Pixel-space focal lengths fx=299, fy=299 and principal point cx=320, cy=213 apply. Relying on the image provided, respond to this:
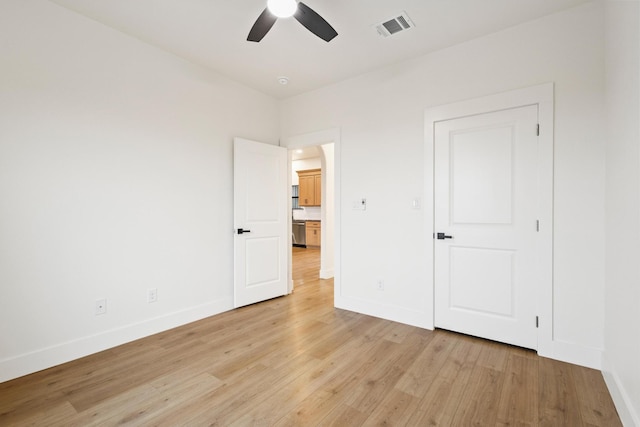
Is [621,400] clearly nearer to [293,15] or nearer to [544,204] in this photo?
[544,204]

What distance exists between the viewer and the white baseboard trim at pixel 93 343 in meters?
2.12

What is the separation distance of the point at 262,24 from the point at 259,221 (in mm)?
2274

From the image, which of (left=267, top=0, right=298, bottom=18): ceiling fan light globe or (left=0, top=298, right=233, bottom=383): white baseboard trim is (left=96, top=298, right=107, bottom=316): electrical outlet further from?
(left=267, top=0, right=298, bottom=18): ceiling fan light globe

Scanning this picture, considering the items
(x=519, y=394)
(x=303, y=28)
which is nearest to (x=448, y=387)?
(x=519, y=394)

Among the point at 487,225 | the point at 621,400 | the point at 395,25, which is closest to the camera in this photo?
the point at 621,400

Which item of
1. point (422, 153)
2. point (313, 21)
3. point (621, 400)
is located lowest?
point (621, 400)

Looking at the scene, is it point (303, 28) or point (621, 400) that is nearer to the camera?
point (621, 400)

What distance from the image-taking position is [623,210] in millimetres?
1721

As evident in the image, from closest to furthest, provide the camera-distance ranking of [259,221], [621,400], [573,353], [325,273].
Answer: [621,400], [573,353], [259,221], [325,273]

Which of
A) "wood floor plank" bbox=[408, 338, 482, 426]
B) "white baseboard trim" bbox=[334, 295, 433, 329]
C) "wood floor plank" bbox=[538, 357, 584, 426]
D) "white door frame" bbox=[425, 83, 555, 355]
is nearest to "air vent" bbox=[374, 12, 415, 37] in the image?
"white door frame" bbox=[425, 83, 555, 355]

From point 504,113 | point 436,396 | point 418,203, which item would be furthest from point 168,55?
point 436,396

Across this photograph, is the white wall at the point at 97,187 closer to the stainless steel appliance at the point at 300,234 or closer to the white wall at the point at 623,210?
the white wall at the point at 623,210

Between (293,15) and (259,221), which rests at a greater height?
A: (293,15)

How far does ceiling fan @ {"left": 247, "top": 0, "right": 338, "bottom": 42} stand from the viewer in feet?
6.17
